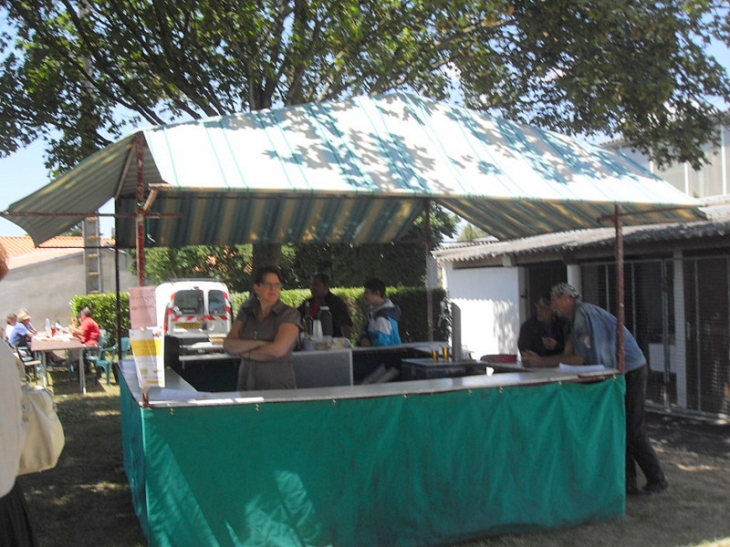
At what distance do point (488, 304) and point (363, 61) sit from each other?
6.83m

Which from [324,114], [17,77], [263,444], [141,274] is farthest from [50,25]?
[263,444]

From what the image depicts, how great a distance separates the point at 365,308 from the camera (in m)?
19.2

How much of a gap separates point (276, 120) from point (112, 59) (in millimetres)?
8075

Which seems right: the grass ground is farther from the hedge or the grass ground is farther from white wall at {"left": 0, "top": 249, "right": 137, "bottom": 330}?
white wall at {"left": 0, "top": 249, "right": 137, "bottom": 330}

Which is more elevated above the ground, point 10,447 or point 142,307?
point 142,307

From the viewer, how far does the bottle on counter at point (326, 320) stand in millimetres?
7918

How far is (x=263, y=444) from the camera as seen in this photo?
461 cm

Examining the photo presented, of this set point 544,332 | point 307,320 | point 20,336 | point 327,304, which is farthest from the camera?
point 20,336

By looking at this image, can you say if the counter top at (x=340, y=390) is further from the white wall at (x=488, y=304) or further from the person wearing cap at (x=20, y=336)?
the person wearing cap at (x=20, y=336)

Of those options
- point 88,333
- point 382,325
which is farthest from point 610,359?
point 88,333

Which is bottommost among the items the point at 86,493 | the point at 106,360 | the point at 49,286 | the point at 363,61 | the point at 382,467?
the point at 86,493

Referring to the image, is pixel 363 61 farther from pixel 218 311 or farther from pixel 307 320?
pixel 218 311

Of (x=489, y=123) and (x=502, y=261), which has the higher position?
(x=489, y=123)

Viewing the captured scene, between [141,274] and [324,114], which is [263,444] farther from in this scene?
[324,114]
